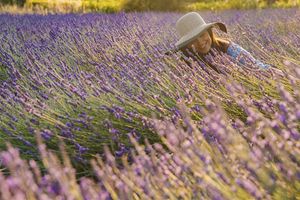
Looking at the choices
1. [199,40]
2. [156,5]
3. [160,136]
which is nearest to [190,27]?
[199,40]

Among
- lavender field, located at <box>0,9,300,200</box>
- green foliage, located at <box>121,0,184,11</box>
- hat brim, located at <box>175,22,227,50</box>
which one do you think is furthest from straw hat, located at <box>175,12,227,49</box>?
green foliage, located at <box>121,0,184,11</box>

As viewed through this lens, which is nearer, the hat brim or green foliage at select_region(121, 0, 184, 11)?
the hat brim

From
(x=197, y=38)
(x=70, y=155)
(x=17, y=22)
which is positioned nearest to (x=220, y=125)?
(x=70, y=155)

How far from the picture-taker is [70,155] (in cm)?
249

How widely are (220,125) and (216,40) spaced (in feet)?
7.86

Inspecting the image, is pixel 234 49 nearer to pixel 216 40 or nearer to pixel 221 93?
pixel 216 40

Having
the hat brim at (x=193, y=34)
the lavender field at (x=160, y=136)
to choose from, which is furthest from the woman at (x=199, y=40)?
the lavender field at (x=160, y=136)

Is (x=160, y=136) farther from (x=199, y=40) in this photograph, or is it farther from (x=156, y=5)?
(x=156, y=5)

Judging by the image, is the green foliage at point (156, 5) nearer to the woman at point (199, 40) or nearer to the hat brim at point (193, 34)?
the woman at point (199, 40)

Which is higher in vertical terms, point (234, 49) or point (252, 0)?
point (234, 49)

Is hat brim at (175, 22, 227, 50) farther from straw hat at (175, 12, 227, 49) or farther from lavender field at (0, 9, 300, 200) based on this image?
lavender field at (0, 9, 300, 200)

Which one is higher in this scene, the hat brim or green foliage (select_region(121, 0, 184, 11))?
the hat brim

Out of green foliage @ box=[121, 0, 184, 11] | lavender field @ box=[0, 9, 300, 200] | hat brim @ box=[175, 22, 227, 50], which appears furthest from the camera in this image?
green foliage @ box=[121, 0, 184, 11]

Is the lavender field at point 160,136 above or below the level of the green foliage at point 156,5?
above
